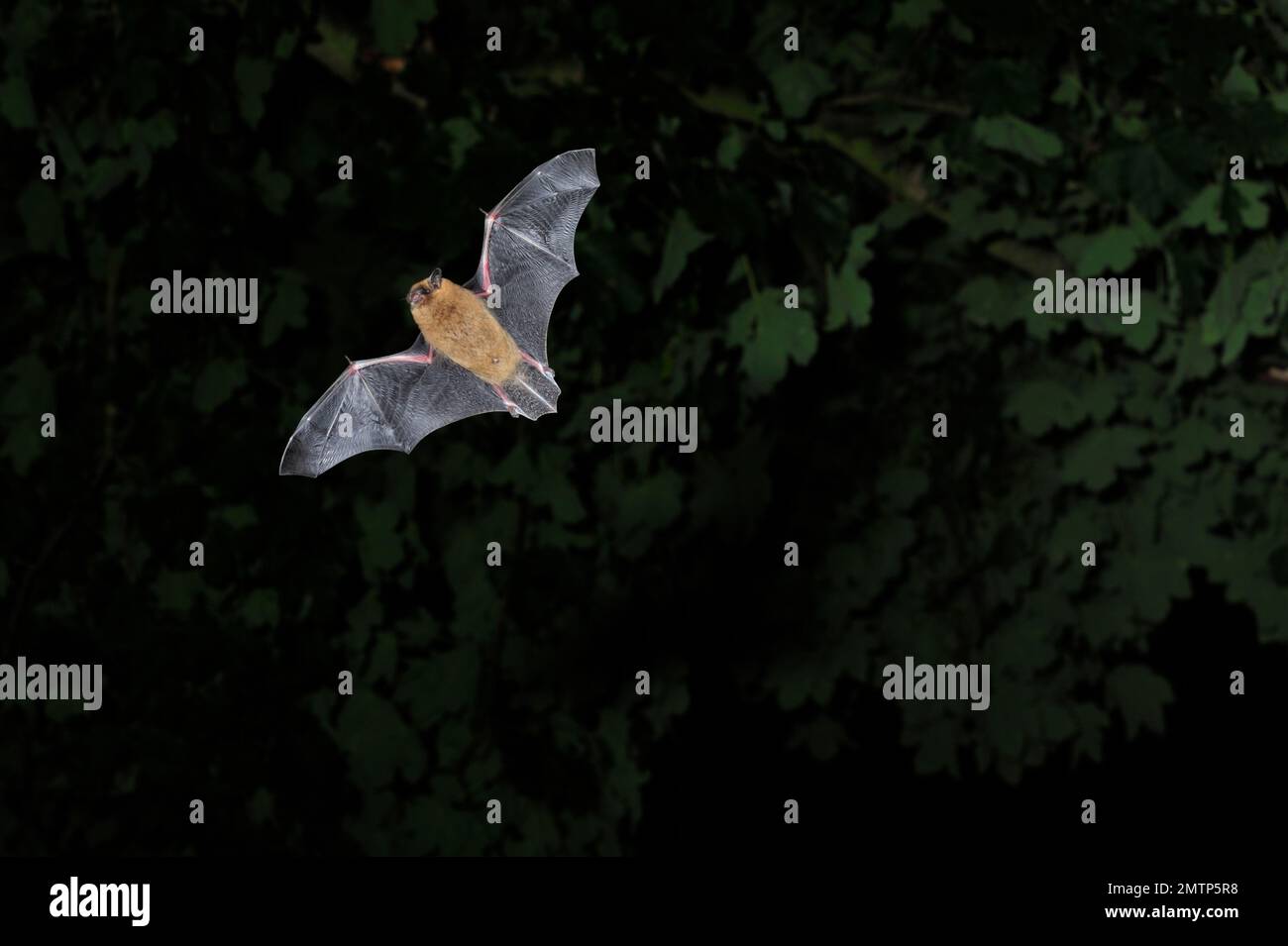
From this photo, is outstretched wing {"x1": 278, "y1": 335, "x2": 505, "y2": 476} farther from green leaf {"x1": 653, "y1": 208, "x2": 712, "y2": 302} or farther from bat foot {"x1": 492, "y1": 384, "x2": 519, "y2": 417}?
green leaf {"x1": 653, "y1": 208, "x2": 712, "y2": 302}

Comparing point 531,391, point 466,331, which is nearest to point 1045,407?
point 531,391

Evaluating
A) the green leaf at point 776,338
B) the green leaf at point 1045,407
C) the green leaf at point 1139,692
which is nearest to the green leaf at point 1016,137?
the green leaf at point 776,338

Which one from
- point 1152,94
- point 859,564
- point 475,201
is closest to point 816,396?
point 859,564

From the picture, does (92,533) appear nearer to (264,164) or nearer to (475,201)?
(264,164)

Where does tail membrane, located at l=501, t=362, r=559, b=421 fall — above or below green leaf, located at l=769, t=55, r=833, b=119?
below

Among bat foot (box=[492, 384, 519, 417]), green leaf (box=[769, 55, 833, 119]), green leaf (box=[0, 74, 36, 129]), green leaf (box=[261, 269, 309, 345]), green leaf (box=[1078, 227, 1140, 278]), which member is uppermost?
green leaf (box=[769, 55, 833, 119])

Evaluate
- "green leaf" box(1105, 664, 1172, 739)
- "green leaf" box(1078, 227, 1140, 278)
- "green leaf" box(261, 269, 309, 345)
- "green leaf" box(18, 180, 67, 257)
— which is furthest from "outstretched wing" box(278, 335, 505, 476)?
"green leaf" box(1105, 664, 1172, 739)
